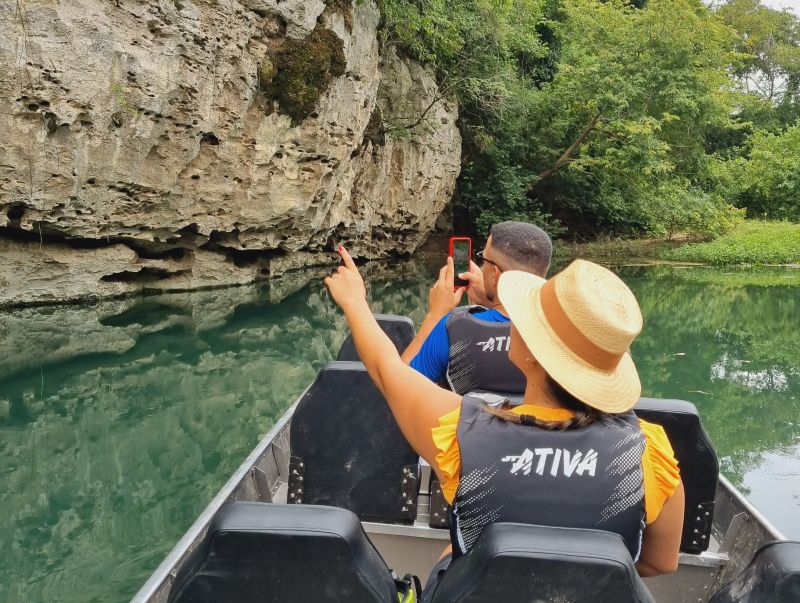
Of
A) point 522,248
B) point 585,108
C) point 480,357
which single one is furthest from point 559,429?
point 585,108

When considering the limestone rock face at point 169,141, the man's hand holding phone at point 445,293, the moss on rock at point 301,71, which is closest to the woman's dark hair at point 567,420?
the man's hand holding phone at point 445,293

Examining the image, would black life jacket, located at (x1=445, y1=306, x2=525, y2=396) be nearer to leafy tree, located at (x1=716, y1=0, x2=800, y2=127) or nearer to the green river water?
the green river water

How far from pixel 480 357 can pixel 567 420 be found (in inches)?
47.6

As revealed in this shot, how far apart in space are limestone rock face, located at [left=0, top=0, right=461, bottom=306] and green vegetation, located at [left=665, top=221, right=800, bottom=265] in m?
11.4

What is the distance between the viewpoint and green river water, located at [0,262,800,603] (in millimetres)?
3666

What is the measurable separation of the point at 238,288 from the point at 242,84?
3737mm

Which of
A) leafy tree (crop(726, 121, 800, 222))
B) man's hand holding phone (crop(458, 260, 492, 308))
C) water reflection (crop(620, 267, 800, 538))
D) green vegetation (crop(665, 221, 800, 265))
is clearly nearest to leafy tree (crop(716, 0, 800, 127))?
leafy tree (crop(726, 121, 800, 222))

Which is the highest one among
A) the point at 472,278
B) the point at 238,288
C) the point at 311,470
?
the point at 472,278

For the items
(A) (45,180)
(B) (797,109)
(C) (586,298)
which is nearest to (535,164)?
(A) (45,180)

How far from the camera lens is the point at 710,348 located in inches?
361

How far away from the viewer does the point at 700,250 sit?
20.4 meters

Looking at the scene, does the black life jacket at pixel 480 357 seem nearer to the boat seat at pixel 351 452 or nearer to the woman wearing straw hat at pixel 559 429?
the boat seat at pixel 351 452

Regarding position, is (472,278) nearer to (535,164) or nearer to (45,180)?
(45,180)

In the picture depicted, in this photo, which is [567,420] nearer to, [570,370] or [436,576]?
[570,370]
